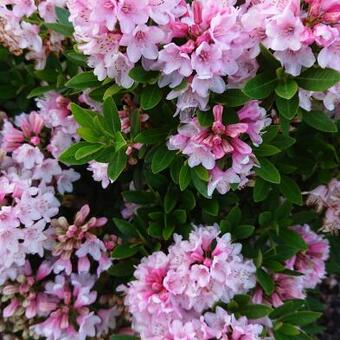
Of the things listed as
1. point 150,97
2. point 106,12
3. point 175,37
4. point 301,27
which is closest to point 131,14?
point 106,12

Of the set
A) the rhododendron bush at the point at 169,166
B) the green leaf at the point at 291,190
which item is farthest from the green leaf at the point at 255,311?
the green leaf at the point at 291,190

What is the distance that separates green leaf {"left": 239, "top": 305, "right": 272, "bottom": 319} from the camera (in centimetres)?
239

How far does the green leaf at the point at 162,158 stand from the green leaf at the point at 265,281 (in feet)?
2.27

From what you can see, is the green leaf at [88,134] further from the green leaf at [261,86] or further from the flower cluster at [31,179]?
the green leaf at [261,86]

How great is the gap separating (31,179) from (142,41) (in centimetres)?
98

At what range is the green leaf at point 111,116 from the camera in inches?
82.0

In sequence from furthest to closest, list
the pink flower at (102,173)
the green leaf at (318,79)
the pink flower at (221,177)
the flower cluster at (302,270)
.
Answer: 1. the flower cluster at (302,270)
2. the pink flower at (102,173)
3. the pink flower at (221,177)
4. the green leaf at (318,79)

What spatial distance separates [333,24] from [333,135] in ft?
2.85

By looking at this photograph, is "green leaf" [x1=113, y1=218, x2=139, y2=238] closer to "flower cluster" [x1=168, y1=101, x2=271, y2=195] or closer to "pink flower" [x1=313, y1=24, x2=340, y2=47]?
"flower cluster" [x1=168, y1=101, x2=271, y2=195]

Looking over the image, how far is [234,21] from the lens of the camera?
1819mm

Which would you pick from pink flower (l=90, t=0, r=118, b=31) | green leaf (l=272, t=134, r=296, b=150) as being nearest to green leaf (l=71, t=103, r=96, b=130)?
pink flower (l=90, t=0, r=118, b=31)

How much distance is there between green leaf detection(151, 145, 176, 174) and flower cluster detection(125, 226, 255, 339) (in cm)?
31

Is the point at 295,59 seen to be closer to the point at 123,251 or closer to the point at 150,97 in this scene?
the point at 150,97

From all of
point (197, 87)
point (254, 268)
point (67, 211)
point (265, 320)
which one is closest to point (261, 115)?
point (197, 87)
